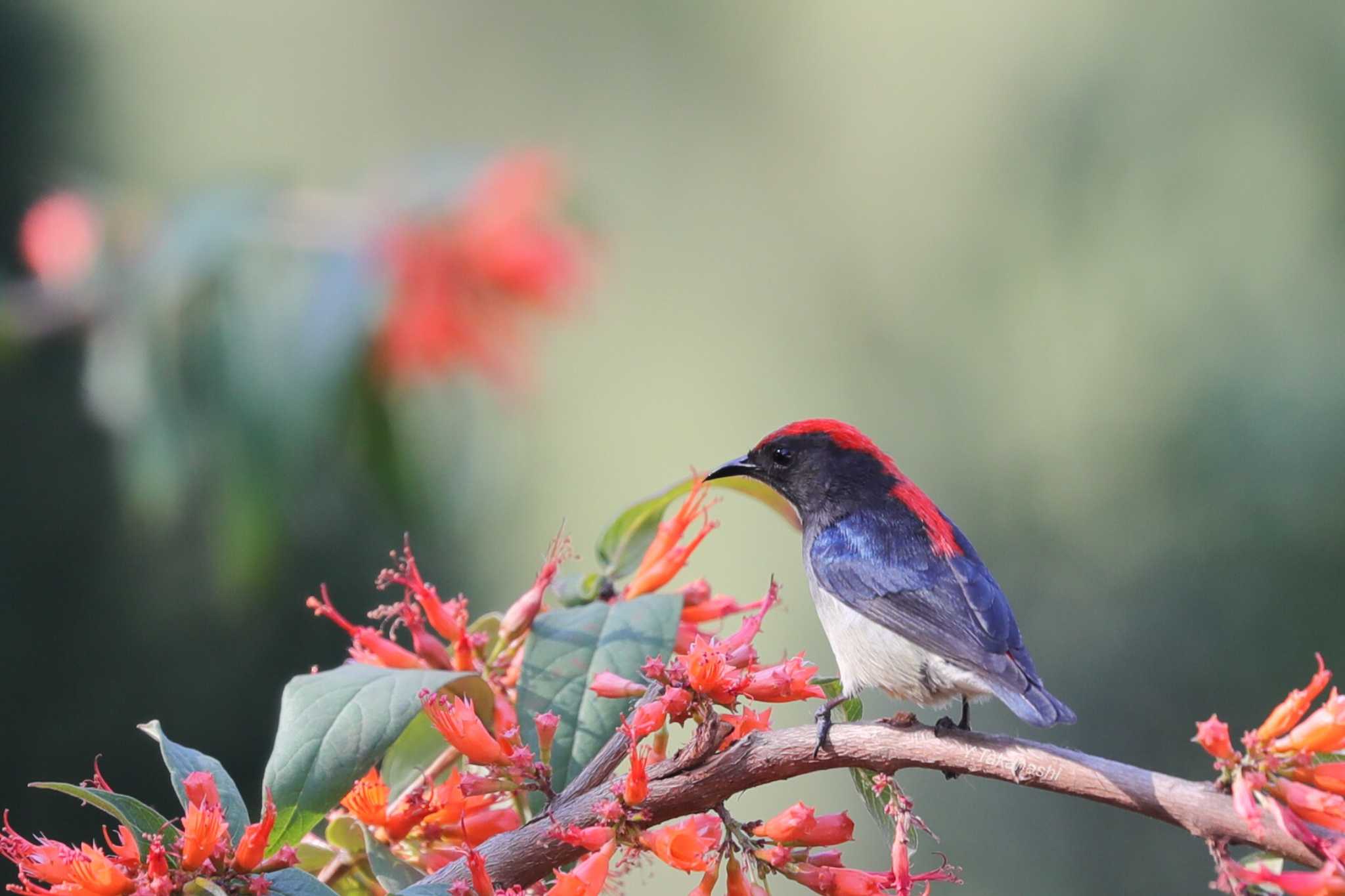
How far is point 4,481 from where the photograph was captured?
13.9ft

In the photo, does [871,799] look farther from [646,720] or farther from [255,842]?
[255,842]

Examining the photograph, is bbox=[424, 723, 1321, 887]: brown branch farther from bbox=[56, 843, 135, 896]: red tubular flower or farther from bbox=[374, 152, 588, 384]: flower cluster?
bbox=[374, 152, 588, 384]: flower cluster

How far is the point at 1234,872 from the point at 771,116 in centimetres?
662

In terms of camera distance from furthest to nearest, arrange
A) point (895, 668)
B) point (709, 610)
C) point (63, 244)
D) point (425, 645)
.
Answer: point (63, 244)
point (895, 668)
point (709, 610)
point (425, 645)

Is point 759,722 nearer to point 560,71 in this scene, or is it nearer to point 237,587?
point 237,587

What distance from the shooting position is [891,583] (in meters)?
1.96

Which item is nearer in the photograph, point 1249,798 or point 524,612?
point 1249,798

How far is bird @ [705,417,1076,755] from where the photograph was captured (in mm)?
1733

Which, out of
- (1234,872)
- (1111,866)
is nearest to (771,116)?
(1111,866)

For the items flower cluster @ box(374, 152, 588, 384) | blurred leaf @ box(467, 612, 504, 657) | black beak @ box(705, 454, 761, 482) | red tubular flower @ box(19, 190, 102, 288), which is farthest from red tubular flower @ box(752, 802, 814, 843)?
red tubular flower @ box(19, 190, 102, 288)

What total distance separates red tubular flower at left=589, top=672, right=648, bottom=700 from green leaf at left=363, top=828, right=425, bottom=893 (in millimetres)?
245

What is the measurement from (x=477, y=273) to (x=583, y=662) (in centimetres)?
161

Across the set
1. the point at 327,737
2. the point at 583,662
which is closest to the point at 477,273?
the point at 583,662

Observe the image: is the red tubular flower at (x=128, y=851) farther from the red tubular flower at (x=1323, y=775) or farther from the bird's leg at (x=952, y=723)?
the red tubular flower at (x=1323, y=775)
